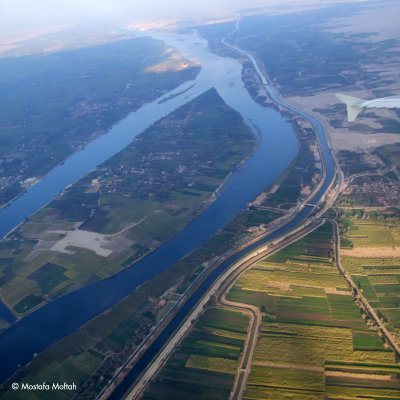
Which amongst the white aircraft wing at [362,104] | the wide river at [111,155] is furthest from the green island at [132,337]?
the white aircraft wing at [362,104]

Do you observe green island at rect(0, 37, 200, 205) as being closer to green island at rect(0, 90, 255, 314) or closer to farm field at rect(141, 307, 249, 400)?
green island at rect(0, 90, 255, 314)

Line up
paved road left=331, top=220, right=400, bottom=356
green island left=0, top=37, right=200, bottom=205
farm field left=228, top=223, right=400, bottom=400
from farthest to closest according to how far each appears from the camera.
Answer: green island left=0, top=37, right=200, bottom=205 → paved road left=331, top=220, right=400, bottom=356 → farm field left=228, top=223, right=400, bottom=400

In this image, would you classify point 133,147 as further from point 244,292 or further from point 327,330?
point 327,330

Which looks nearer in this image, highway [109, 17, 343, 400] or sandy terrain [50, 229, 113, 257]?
highway [109, 17, 343, 400]

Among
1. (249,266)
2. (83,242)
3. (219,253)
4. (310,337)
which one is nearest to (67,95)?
(83,242)

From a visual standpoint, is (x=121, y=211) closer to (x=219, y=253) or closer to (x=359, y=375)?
(x=219, y=253)

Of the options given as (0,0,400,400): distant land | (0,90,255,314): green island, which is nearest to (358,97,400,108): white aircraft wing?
(0,0,400,400): distant land
